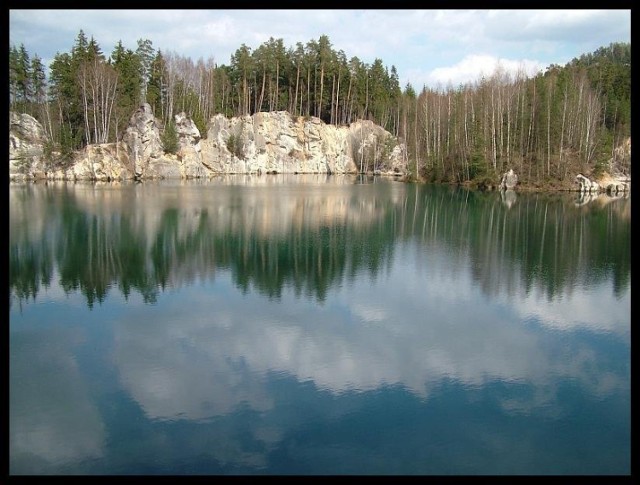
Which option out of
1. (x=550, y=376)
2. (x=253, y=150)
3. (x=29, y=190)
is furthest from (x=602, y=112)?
(x=550, y=376)

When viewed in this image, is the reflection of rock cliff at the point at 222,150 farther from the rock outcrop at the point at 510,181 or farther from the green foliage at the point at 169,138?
the rock outcrop at the point at 510,181

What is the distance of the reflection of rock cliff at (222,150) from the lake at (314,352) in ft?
77.0

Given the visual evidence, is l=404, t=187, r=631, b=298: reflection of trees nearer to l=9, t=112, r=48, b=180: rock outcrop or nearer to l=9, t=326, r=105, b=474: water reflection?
l=9, t=326, r=105, b=474: water reflection

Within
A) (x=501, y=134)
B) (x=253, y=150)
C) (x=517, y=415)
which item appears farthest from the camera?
(x=253, y=150)

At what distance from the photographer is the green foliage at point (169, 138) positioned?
51.8 m

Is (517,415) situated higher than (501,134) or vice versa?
(501,134)

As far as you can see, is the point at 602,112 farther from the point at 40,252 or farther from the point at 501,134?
the point at 40,252

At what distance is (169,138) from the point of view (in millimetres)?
51812

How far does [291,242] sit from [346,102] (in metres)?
50.4

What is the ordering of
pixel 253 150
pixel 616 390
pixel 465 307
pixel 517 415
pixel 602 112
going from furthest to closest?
pixel 253 150, pixel 602 112, pixel 465 307, pixel 616 390, pixel 517 415

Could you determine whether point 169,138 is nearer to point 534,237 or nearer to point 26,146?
point 26,146

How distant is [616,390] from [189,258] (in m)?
12.9

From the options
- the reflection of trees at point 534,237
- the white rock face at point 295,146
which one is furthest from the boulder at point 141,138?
the reflection of trees at point 534,237

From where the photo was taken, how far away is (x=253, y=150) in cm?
6369
